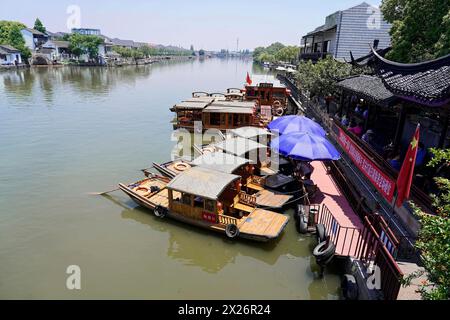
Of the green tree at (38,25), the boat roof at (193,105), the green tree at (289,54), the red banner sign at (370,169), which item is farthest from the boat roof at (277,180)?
the green tree at (38,25)

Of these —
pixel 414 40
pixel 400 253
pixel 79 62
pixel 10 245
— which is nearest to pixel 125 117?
pixel 10 245

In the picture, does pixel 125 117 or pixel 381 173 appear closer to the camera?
pixel 381 173

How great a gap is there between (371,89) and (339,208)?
604 centimetres

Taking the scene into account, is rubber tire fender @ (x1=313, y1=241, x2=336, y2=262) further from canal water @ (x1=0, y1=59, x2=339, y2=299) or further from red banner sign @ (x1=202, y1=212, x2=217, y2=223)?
red banner sign @ (x1=202, y1=212, x2=217, y2=223)

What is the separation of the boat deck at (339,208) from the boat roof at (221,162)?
376cm

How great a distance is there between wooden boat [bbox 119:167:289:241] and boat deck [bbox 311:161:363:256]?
2.03m

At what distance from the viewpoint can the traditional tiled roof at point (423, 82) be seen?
26.4ft

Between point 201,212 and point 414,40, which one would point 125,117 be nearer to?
point 201,212

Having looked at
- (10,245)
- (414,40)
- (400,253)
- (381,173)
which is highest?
(414,40)

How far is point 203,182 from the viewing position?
1164 cm

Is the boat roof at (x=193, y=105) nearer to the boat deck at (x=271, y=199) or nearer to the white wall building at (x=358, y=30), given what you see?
the boat deck at (x=271, y=199)

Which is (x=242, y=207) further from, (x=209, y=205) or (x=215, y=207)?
(x=209, y=205)

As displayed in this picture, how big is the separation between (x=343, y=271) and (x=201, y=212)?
5.53 m

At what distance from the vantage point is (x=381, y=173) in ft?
34.5
